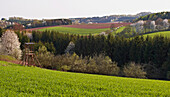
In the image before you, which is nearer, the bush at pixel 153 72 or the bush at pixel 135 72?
the bush at pixel 135 72

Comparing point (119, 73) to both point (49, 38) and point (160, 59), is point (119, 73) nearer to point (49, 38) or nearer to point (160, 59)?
point (160, 59)

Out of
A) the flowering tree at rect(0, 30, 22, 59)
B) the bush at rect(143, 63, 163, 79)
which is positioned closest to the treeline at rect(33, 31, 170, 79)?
the bush at rect(143, 63, 163, 79)

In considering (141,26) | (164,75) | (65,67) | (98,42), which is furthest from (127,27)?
(65,67)

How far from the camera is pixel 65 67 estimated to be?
6022 cm

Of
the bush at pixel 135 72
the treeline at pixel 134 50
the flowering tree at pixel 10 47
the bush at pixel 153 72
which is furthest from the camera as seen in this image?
the flowering tree at pixel 10 47

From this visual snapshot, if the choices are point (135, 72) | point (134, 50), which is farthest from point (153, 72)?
point (134, 50)

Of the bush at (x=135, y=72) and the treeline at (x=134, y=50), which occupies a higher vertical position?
the treeline at (x=134, y=50)

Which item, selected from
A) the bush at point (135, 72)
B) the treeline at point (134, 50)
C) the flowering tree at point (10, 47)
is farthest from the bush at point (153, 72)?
the flowering tree at point (10, 47)

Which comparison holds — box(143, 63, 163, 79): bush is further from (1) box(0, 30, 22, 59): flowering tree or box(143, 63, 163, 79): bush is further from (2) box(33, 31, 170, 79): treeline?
(1) box(0, 30, 22, 59): flowering tree

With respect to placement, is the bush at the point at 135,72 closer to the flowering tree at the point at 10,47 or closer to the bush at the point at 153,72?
the bush at the point at 153,72

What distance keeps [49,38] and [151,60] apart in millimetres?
60985

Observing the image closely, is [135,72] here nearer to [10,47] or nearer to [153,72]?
[153,72]

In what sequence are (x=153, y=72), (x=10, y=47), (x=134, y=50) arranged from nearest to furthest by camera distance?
(x=153, y=72) < (x=10, y=47) < (x=134, y=50)

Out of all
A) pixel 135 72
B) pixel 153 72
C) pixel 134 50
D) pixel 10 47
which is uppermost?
pixel 10 47
